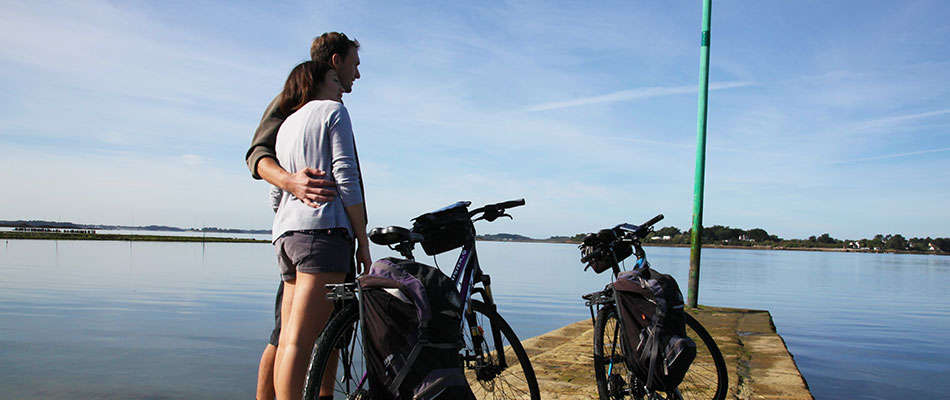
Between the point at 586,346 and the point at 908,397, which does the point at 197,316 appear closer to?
the point at 586,346

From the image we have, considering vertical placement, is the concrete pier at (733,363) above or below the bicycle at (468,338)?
below

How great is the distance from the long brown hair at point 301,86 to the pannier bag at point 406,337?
836 mm

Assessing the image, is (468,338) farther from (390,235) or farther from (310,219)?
→ (310,219)

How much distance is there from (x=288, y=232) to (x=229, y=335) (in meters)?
6.83

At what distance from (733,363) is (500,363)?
3144 mm

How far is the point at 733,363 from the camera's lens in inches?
207

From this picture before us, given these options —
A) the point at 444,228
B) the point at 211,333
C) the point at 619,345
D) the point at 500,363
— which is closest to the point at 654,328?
the point at 619,345

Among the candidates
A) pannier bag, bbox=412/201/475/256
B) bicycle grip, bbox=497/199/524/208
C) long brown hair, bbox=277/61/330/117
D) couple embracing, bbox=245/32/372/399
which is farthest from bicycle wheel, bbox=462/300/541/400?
long brown hair, bbox=277/61/330/117

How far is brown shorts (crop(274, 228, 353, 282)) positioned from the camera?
2314mm

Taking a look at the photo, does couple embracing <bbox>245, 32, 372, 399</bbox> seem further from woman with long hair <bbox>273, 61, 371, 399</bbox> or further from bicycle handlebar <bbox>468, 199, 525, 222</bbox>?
bicycle handlebar <bbox>468, 199, 525, 222</bbox>

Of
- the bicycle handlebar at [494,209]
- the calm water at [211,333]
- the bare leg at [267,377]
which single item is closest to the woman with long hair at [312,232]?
the bare leg at [267,377]

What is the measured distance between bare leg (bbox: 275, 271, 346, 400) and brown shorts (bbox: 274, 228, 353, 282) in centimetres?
3

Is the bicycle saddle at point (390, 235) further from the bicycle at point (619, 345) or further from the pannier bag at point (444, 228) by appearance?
the bicycle at point (619, 345)

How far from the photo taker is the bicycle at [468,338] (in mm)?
2240
